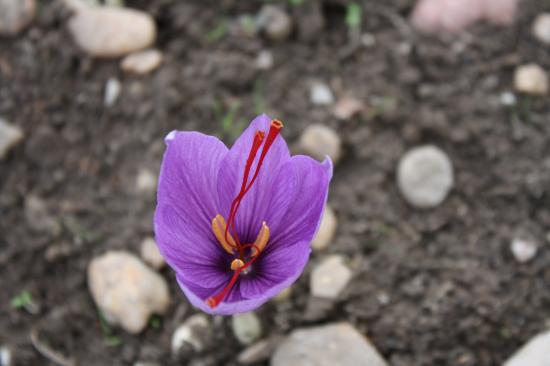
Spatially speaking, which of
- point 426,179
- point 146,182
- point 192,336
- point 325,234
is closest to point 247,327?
point 192,336

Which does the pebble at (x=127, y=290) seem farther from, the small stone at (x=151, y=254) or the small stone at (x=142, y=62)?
the small stone at (x=142, y=62)

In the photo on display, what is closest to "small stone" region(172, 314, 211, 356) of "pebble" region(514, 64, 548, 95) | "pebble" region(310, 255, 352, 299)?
"pebble" region(310, 255, 352, 299)

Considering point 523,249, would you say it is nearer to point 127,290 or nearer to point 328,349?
point 328,349

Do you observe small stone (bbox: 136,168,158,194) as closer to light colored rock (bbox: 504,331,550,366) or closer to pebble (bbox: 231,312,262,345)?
pebble (bbox: 231,312,262,345)

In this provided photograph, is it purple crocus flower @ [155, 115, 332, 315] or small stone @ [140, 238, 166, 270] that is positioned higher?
purple crocus flower @ [155, 115, 332, 315]

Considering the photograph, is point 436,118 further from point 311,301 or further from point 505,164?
point 311,301

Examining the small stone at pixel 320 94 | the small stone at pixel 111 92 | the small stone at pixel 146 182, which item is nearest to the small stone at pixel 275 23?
the small stone at pixel 320 94
